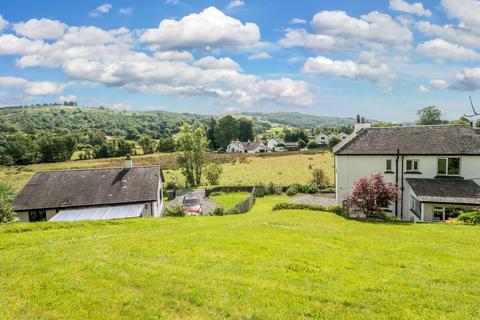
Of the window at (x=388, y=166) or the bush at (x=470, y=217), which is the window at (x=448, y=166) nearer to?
the window at (x=388, y=166)

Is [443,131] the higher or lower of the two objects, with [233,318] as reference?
higher

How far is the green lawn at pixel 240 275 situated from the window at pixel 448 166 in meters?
12.5

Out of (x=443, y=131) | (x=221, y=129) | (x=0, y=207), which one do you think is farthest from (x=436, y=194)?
(x=221, y=129)

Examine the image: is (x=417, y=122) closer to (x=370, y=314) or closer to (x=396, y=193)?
(x=396, y=193)

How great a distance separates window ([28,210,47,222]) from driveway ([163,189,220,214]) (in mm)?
12173

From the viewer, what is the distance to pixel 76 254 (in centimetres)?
1336

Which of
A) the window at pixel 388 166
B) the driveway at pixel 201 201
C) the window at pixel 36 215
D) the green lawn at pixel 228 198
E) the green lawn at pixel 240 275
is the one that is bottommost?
the green lawn at pixel 228 198

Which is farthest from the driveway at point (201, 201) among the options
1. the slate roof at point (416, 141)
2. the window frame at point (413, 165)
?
the window frame at point (413, 165)

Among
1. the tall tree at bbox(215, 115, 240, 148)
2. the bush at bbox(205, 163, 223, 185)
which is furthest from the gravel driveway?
the tall tree at bbox(215, 115, 240, 148)

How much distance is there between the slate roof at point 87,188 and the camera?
31062mm

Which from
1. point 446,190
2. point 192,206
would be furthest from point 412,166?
point 192,206

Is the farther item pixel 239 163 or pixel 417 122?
pixel 417 122

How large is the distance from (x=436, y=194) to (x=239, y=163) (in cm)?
5979

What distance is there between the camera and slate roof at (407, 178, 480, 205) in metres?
25.1
